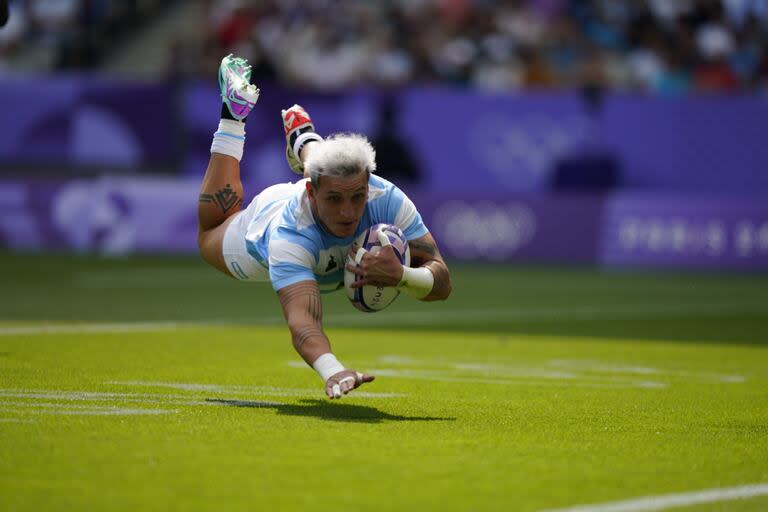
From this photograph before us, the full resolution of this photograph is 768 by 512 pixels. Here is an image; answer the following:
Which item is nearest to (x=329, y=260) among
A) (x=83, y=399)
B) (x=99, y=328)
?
Result: (x=83, y=399)

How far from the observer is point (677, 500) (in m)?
6.41

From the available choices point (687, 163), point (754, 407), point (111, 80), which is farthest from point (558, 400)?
point (111, 80)

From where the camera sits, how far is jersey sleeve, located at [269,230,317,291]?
9398mm

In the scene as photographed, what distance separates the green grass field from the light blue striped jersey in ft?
2.81

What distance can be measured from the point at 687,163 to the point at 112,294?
11112mm

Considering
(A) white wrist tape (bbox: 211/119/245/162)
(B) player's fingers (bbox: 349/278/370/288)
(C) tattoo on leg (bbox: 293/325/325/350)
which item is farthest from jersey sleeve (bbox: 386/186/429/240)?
(A) white wrist tape (bbox: 211/119/245/162)

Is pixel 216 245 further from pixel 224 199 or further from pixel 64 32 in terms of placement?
pixel 64 32

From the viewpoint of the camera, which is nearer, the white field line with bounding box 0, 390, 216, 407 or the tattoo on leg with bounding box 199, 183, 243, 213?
the white field line with bounding box 0, 390, 216, 407

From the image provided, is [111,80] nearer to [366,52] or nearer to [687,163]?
[366,52]

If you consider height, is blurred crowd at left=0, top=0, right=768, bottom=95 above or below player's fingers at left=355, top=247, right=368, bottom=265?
above

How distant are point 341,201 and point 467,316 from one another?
29.1 feet

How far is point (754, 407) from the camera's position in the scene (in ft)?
32.6

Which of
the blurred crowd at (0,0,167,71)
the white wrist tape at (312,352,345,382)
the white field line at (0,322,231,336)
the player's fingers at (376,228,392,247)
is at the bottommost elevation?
the white field line at (0,322,231,336)

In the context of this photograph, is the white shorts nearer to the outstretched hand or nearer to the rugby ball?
the rugby ball
